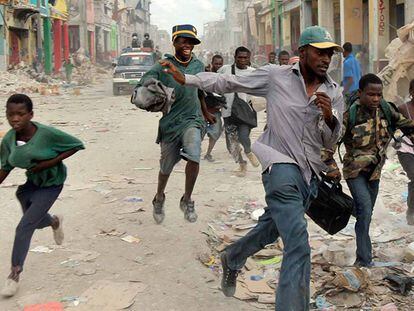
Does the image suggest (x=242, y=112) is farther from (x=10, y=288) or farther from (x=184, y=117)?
(x=10, y=288)

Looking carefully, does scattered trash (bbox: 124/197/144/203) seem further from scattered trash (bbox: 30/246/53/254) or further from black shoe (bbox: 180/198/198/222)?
scattered trash (bbox: 30/246/53/254)

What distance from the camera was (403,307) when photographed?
3.91 metres

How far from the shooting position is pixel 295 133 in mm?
3305

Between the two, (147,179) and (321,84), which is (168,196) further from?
(321,84)

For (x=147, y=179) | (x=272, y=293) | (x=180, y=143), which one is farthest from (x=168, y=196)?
(x=272, y=293)

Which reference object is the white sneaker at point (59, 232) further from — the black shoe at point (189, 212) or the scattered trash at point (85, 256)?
the black shoe at point (189, 212)

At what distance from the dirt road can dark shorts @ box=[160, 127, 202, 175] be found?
67 centimetres

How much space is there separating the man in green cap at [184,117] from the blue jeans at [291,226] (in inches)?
81.8

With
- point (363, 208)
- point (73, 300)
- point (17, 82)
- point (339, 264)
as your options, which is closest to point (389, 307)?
point (363, 208)

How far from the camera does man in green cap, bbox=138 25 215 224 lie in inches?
203

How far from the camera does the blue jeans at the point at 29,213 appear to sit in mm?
4117


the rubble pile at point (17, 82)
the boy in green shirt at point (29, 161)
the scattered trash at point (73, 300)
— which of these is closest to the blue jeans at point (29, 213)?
the boy in green shirt at point (29, 161)

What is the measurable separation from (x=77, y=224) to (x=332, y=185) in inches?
120

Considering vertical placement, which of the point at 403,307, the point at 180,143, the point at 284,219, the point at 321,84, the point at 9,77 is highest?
the point at 9,77
